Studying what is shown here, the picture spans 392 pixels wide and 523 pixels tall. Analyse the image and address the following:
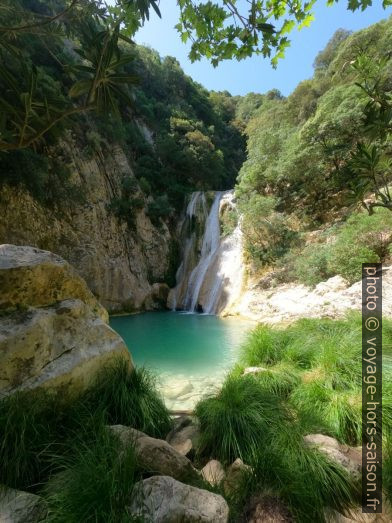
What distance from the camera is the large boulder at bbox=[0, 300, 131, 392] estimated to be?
215 cm

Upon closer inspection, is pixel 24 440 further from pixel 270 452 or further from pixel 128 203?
pixel 128 203

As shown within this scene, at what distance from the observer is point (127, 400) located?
247 cm

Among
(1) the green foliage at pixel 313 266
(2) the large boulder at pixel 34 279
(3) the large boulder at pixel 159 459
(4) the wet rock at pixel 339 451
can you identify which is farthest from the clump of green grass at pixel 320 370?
(1) the green foliage at pixel 313 266

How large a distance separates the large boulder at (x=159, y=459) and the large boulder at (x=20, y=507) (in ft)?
1.70

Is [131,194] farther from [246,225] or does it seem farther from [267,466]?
[267,466]

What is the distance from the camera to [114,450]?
1.69m

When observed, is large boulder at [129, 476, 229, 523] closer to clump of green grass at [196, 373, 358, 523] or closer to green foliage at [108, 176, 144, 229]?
clump of green grass at [196, 373, 358, 523]

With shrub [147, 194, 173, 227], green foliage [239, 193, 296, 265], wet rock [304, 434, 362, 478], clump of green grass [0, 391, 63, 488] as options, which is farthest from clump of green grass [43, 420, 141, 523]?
shrub [147, 194, 173, 227]

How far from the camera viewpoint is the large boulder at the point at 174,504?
1373mm

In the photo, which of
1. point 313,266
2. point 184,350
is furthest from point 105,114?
point 313,266

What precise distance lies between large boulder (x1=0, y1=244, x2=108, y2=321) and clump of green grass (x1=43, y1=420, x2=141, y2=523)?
1349 mm

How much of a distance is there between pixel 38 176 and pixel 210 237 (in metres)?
9.48

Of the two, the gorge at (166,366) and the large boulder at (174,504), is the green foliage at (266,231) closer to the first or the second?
the gorge at (166,366)

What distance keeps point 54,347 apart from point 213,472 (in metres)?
1.62
